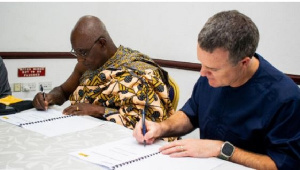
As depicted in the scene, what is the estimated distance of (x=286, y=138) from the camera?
3.62ft

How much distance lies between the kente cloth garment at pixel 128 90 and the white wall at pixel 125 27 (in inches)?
38.4

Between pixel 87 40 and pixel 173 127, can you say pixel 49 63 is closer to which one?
pixel 87 40

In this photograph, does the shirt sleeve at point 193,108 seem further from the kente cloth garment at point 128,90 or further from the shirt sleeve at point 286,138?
the shirt sleeve at point 286,138

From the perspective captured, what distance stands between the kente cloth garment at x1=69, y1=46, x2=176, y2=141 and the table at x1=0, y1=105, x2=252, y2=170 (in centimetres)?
24

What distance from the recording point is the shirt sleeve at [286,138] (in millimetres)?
1084

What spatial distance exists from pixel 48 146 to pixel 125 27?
228 cm

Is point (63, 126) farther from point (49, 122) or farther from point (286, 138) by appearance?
point (286, 138)

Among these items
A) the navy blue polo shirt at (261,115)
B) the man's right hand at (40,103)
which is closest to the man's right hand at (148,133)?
the navy blue polo shirt at (261,115)

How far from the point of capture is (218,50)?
109cm

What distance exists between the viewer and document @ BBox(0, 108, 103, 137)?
1.33m

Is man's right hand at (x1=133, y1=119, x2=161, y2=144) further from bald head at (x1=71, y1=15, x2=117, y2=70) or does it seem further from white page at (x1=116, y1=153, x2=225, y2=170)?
bald head at (x1=71, y1=15, x2=117, y2=70)

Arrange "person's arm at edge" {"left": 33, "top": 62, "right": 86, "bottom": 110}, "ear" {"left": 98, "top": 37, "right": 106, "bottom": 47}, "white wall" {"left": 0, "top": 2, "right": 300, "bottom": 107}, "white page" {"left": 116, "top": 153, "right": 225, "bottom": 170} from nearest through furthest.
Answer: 1. "white page" {"left": 116, "top": 153, "right": 225, "bottom": 170}
2. "person's arm at edge" {"left": 33, "top": 62, "right": 86, "bottom": 110}
3. "ear" {"left": 98, "top": 37, "right": 106, "bottom": 47}
4. "white wall" {"left": 0, "top": 2, "right": 300, "bottom": 107}

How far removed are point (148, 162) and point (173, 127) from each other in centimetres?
40

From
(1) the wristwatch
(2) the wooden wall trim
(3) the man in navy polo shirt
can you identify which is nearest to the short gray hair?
(3) the man in navy polo shirt
